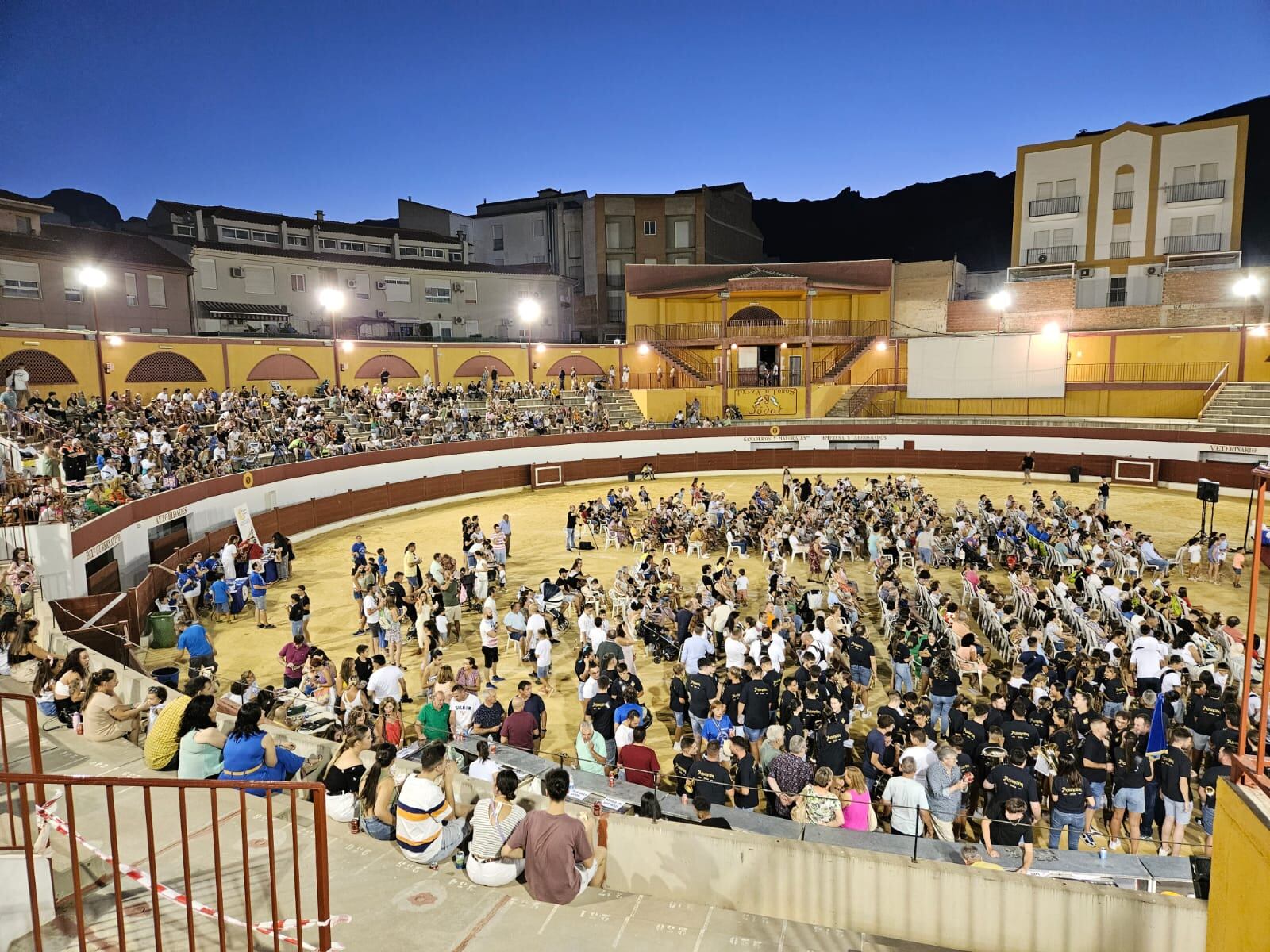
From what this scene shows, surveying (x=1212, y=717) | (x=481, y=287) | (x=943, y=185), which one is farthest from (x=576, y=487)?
(x=943, y=185)

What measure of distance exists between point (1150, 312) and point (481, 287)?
126ft

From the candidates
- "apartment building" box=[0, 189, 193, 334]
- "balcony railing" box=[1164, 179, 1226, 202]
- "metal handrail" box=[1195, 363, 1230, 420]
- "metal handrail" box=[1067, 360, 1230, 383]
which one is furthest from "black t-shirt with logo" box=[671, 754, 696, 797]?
"balcony railing" box=[1164, 179, 1226, 202]

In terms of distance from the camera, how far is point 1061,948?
18.6 ft

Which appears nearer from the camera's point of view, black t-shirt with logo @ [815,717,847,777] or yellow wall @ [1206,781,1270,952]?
yellow wall @ [1206,781,1270,952]

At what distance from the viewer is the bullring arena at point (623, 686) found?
564 centimetres

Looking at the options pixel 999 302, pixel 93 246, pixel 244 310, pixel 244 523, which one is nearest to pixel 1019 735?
pixel 244 523

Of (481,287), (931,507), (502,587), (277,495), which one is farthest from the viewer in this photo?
(481,287)

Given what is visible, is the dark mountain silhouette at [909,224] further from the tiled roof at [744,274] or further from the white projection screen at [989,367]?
the white projection screen at [989,367]

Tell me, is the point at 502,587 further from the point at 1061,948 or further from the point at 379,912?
the point at 1061,948

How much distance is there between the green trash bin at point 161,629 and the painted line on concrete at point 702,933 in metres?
12.9

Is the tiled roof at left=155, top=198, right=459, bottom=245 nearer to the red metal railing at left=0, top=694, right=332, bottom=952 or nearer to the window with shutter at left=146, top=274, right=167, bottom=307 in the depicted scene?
the window with shutter at left=146, top=274, right=167, bottom=307

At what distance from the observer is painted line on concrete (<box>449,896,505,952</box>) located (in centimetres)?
521

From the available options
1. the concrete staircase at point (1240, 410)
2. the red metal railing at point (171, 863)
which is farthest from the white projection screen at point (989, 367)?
the red metal railing at point (171, 863)

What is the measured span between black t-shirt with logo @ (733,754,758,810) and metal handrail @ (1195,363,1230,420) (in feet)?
120
